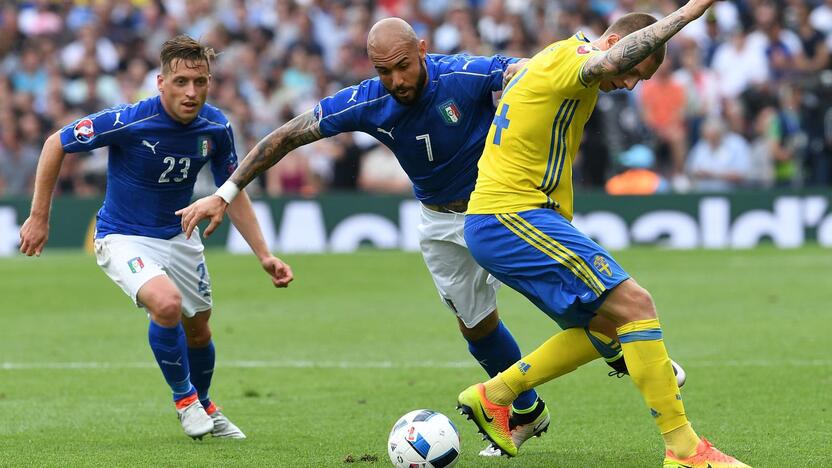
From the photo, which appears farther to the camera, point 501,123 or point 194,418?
point 194,418

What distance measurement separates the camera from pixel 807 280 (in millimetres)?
15906

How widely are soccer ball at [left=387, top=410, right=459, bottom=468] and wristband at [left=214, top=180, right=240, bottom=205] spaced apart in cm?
146

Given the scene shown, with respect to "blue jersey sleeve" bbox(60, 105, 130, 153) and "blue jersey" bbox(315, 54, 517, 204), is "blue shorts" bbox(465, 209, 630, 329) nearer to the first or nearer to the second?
"blue jersey" bbox(315, 54, 517, 204)

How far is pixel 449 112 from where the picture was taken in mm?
7109

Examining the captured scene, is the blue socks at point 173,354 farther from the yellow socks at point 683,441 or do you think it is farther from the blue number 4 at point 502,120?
the yellow socks at point 683,441

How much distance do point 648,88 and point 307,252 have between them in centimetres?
579

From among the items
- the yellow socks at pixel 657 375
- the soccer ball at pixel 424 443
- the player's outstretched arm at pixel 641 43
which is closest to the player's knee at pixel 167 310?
the soccer ball at pixel 424 443

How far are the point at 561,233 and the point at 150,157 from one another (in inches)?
110

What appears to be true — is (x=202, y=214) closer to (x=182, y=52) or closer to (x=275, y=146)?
(x=275, y=146)

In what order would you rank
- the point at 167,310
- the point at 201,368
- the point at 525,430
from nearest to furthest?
the point at 525,430 → the point at 167,310 → the point at 201,368

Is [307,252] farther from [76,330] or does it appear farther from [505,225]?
[505,225]

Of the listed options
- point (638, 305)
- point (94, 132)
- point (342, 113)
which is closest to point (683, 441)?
point (638, 305)

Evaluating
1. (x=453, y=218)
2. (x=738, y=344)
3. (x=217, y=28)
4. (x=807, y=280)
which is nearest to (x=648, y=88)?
(x=807, y=280)

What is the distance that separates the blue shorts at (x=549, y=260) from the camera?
613 cm
